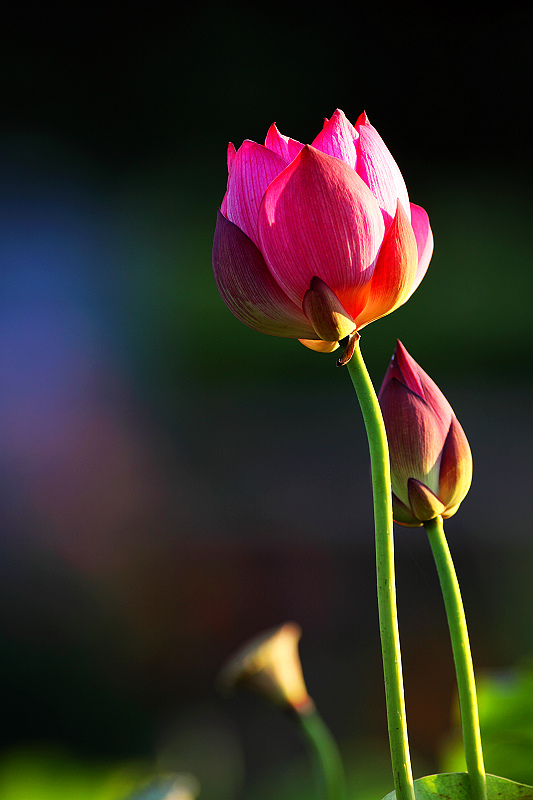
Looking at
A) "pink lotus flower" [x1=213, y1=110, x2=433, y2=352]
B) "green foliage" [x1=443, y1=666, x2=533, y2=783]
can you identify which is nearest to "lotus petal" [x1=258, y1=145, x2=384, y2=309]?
"pink lotus flower" [x1=213, y1=110, x2=433, y2=352]

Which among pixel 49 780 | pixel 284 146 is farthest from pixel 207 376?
pixel 284 146

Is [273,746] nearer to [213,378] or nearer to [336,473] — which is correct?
[336,473]

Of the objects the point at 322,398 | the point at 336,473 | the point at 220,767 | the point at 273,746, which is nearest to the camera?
the point at 220,767

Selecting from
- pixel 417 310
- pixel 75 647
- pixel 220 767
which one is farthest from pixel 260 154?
pixel 417 310

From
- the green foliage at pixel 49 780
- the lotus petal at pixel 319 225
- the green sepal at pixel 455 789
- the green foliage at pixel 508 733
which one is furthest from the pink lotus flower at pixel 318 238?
the green foliage at pixel 49 780

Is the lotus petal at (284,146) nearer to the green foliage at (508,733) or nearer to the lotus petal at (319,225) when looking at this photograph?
the lotus petal at (319,225)

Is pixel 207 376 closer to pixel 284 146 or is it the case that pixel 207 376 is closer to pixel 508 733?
pixel 508 733
